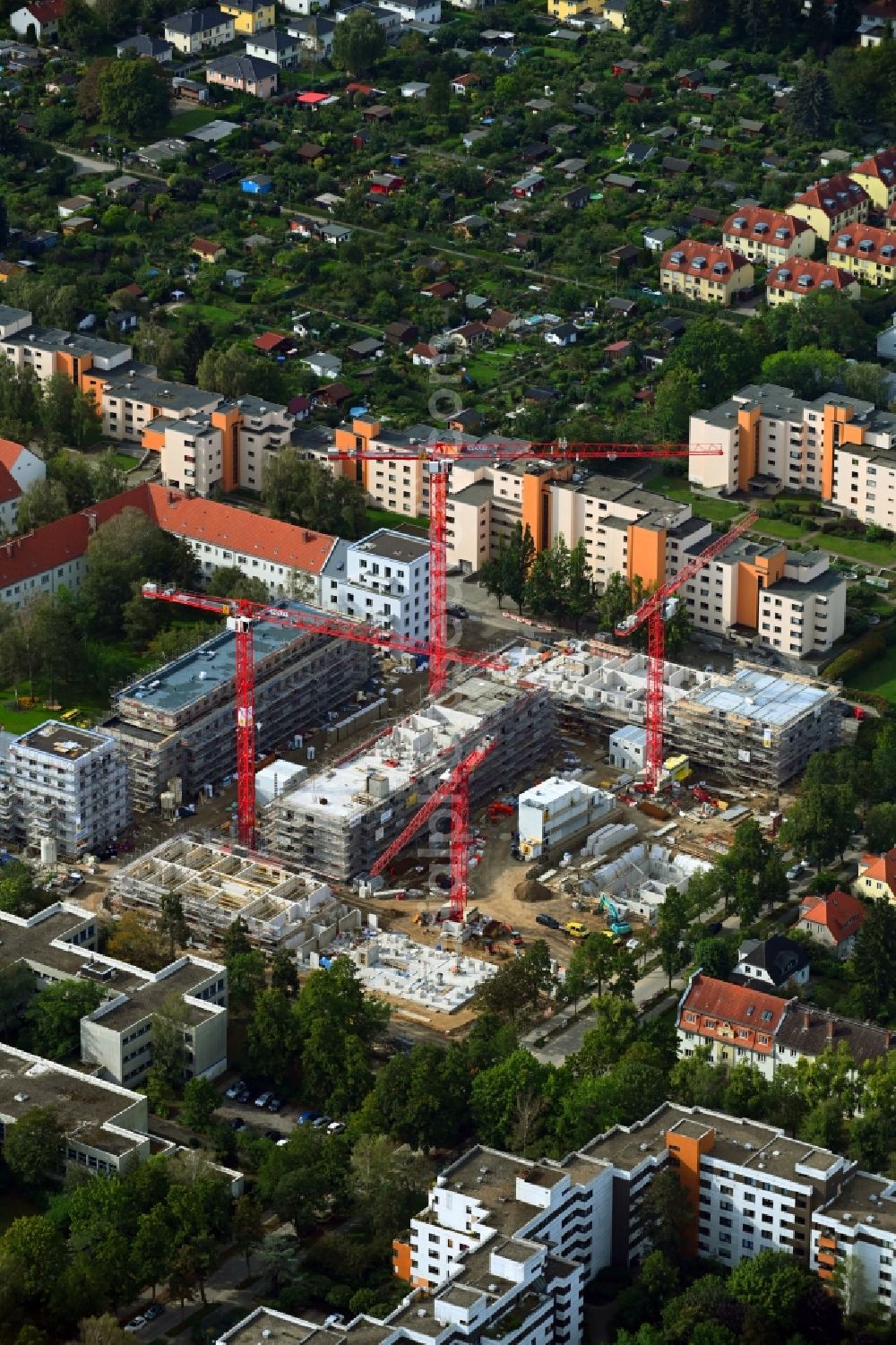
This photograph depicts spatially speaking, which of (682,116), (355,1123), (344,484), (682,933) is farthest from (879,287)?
(355,1123)

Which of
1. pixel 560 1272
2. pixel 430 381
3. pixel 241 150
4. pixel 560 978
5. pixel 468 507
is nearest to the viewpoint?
pixel 560 1272

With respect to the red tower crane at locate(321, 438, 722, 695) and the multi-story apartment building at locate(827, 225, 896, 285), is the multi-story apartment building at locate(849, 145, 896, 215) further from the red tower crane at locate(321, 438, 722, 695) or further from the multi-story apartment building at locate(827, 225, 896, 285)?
the red tower crane at locate(321, 438, 722, 695)

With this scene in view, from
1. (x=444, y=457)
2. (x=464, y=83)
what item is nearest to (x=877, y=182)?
(x=464, y=83)

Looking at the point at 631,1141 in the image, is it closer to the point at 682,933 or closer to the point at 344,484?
the point at 682,933

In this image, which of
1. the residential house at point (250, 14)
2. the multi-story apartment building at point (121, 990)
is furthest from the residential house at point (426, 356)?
Result: the multi-story apartment building at point (121, 990)

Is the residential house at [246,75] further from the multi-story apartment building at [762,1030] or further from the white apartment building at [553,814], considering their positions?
the multi-story apartment building at [762,1030]

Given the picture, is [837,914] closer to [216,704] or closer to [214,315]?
[216,704]
